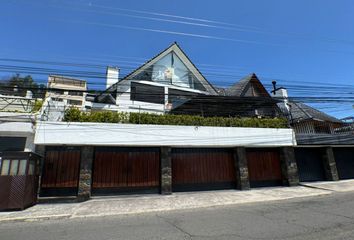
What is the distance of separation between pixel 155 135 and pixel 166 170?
6.79 ft

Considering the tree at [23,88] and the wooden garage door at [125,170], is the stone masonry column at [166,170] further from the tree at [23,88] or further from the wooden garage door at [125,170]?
the tree at [23,88]

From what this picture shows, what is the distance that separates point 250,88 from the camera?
20.0 m

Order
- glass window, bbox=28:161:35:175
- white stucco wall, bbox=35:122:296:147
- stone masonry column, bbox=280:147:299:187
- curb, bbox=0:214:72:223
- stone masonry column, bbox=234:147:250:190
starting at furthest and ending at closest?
stone masonry column, bbox=280:147:299:187
stone masonry column, bbox=234:147:250:190
white stucco wall, bbox=35:122:296:147
glass window, bbox=28:161:35:175
curb, bbox=0:214:72:223

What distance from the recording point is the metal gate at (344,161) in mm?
17766

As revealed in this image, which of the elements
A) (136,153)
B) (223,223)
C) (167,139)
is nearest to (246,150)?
(167,139)

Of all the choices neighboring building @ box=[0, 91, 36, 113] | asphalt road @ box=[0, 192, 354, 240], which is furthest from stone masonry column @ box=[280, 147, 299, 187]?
neighboring building @ box=[0, 91, 36, 113]

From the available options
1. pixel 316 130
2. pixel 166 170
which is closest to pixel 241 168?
pixel 166 170

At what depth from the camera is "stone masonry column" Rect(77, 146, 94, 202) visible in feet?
36.5

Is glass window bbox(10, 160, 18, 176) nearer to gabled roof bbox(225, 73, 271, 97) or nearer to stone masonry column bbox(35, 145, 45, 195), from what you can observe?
stone masonry column bbox(35, 145, 45, 195)

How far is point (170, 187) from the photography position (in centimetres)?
1245

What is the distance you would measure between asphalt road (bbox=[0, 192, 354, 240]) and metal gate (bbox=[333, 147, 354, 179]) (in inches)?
445

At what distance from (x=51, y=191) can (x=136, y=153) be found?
4554 mm

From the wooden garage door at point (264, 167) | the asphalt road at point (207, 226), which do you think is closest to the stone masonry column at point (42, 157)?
the asphalt road at point (207, 226)

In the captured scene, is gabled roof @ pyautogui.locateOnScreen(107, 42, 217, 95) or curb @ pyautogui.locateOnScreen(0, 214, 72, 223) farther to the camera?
gabled roof @ pyautogui.locateOnScreen(107, 42, 217, 95)
